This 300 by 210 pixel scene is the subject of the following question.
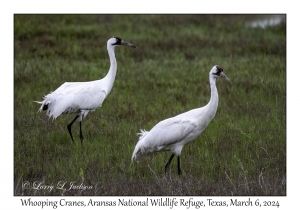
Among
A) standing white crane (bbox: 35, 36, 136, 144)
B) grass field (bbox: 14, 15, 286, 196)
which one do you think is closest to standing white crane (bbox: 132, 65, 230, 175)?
grass field (bbox: 14, 15, 286, 196)

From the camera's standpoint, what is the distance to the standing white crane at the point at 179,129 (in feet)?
20.9

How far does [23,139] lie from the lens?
7445mm

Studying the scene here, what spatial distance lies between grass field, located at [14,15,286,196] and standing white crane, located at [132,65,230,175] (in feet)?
0.77

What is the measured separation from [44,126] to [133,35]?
7116mm

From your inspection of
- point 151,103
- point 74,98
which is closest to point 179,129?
point 74,98

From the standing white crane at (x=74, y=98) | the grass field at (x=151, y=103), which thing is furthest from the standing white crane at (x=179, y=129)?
the standing white crane at (x=74, y=98)

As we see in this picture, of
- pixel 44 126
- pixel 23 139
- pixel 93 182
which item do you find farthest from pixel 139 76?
pixel 93 182

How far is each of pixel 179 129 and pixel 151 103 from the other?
3102 mm

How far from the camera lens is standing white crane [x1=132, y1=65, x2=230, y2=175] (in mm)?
6375

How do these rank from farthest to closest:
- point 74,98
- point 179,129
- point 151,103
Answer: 1. point 151,103
2. point 74,98
3. point 179,129

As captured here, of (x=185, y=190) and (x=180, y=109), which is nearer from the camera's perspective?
(x=185, y=190)

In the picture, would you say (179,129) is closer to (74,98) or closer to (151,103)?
(74,98)

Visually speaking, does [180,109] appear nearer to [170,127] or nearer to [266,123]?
[266,123]

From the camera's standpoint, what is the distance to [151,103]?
946cm
